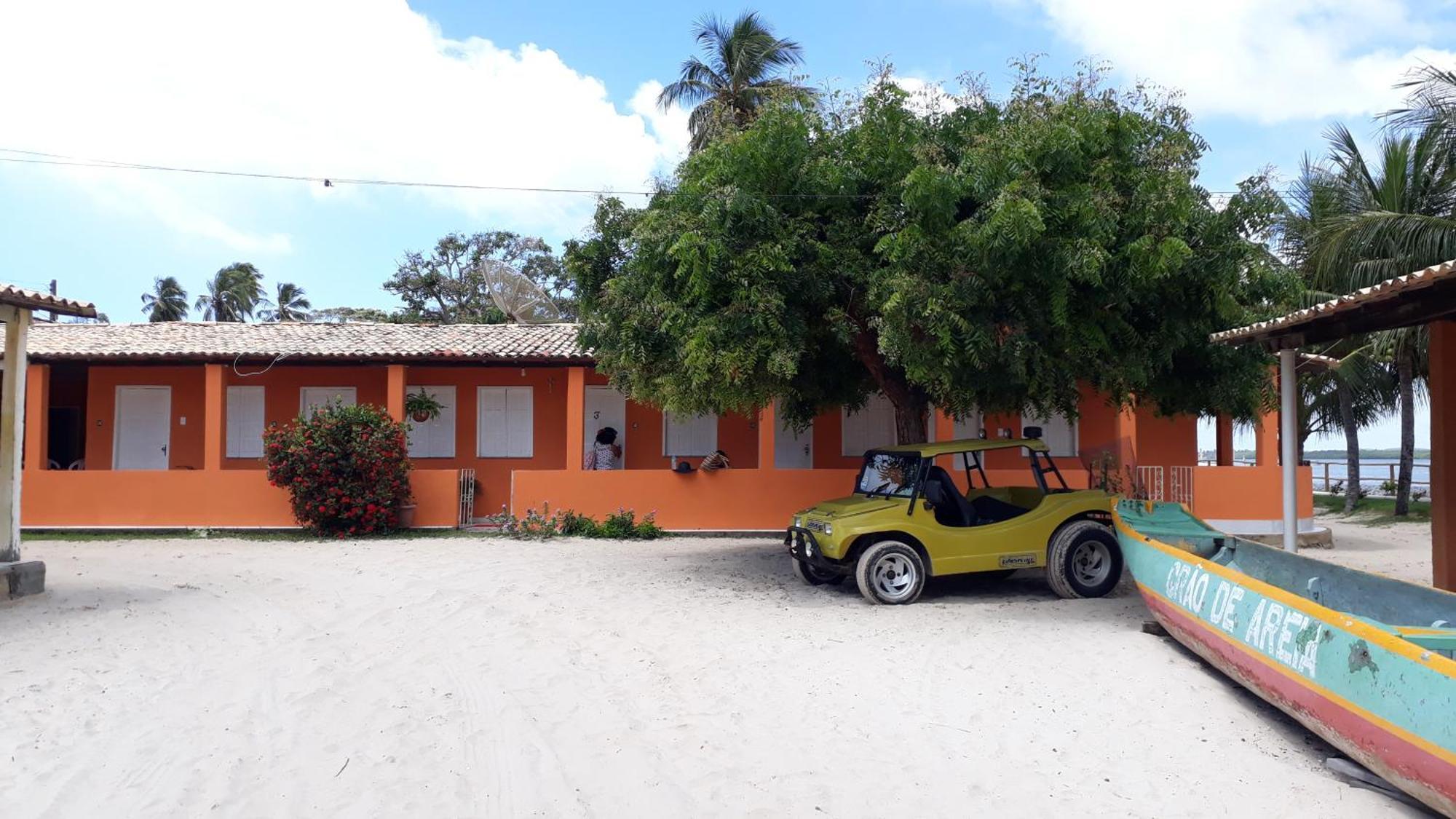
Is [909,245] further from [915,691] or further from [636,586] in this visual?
[636,586]

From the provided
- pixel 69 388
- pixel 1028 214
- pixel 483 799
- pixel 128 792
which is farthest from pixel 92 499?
pixel 1028 214

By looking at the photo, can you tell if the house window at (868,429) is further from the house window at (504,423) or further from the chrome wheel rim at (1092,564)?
the chrome wheel rim at (1092,564)

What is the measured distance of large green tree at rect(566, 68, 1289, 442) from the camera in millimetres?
8156

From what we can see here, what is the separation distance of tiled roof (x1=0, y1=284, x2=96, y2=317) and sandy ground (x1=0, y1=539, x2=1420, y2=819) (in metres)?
2.87

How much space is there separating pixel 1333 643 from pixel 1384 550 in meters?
12.5

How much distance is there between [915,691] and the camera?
Answer: 6.15m

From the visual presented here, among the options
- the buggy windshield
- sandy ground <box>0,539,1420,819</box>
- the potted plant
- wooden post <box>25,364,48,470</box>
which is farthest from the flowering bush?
the buggy windshield

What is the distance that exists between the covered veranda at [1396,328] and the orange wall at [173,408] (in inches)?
694

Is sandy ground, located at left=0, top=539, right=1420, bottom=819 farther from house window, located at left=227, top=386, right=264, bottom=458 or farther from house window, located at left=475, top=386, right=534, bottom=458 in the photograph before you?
house window, located at left=227, top=386, right=264, bottom=458

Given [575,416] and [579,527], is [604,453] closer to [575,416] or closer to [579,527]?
[575,416]

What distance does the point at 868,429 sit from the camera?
17.5m

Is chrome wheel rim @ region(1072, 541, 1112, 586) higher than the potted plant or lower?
lower

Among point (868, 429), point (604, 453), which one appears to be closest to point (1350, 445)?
point (868, 429)

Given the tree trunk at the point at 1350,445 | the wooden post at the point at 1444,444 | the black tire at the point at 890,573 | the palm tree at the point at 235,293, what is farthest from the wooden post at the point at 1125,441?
the palm tree at the point at 235,293
